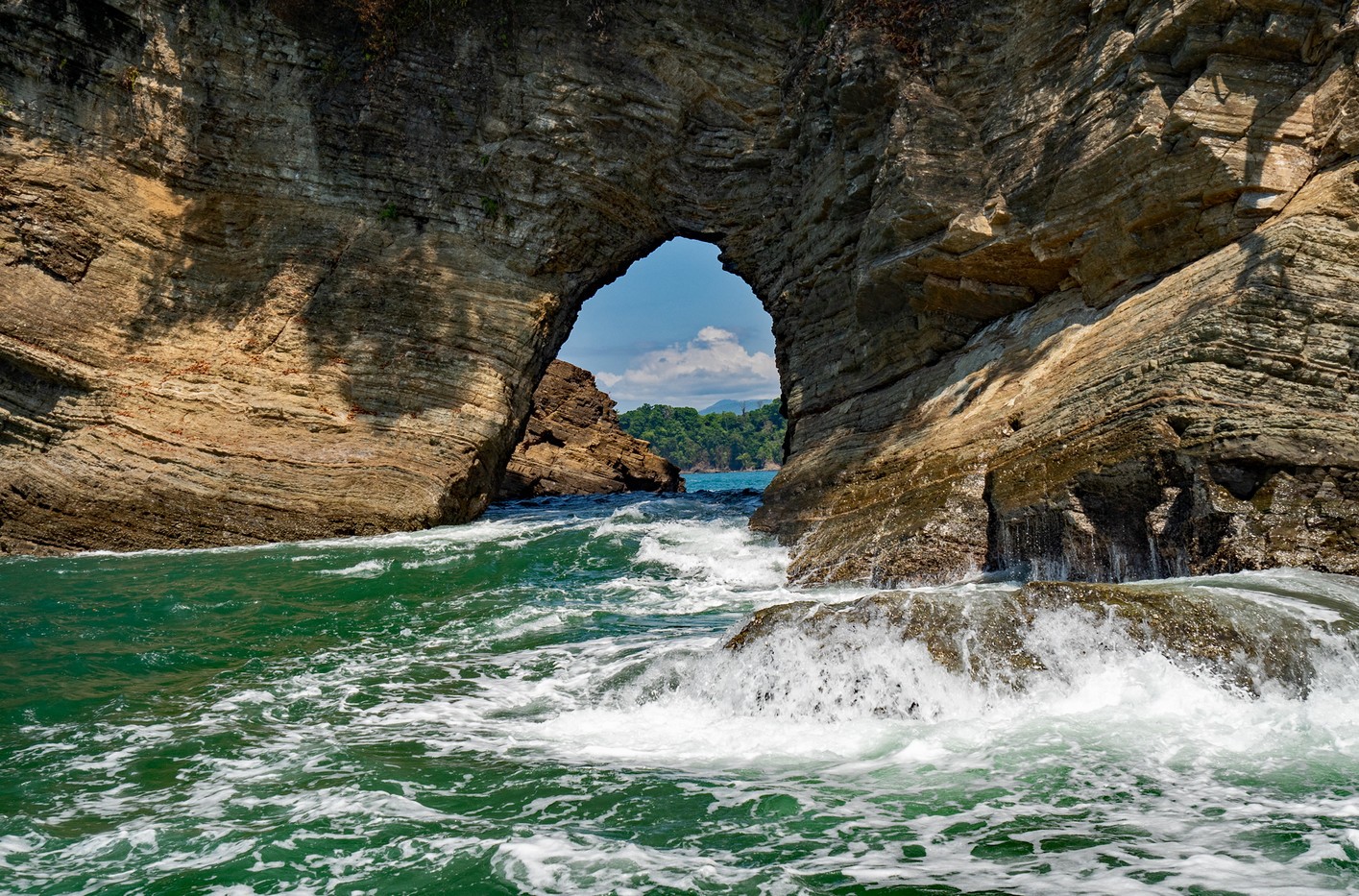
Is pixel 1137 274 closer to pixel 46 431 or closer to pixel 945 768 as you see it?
pixel 945 768

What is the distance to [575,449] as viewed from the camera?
3114cm

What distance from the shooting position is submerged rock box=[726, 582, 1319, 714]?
4938 mm

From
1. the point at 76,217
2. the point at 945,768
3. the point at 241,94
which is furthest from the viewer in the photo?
the point at 241,94

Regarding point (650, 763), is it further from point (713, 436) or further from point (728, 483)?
point (713, 436)

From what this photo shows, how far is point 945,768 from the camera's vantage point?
13.6ft

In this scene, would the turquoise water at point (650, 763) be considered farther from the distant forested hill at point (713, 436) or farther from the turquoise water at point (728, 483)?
the distant forested hill at point (713, 436)

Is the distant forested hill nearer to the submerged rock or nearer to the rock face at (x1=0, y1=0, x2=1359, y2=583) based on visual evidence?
the rock face at (x1=0, y1=0, x2=1359, y2=583)

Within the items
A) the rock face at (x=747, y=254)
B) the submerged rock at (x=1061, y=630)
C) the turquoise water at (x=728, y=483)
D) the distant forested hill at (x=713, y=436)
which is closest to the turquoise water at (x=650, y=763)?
the submerged rock at (x=1061, y=630)

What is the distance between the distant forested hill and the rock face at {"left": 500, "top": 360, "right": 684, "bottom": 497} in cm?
8295

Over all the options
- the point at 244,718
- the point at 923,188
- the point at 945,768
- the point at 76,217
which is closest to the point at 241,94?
the point at 76,217

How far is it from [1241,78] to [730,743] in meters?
9.83

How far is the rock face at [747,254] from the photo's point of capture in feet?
27.1

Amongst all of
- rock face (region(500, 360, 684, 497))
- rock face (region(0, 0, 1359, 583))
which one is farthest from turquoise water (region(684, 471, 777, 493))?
rock face (region(0, 0, 1359, 583))

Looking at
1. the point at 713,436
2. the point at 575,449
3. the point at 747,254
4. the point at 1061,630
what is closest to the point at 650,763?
the point at 1061,630
